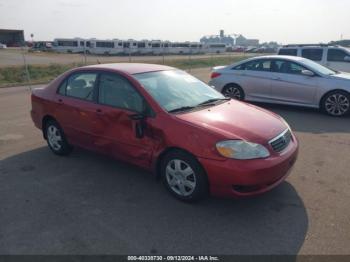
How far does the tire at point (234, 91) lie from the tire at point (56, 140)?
566 cm

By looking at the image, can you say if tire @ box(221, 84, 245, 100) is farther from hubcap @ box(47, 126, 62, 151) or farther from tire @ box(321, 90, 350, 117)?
hubcap @ box(47, 126, 62, 151)

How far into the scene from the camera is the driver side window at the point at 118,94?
445 centimetres

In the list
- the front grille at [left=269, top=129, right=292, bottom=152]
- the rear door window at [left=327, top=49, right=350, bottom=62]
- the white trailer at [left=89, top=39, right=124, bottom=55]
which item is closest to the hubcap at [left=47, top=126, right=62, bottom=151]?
the front grille at [left=269, top=129, right=292, bottom=152]

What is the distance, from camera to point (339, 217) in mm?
3771

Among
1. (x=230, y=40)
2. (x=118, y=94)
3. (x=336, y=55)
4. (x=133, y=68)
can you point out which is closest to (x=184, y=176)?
(x=118, y=94)

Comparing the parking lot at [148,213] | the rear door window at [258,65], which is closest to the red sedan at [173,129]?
the parking lot at [148,213]

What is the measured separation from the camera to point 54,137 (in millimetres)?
5770

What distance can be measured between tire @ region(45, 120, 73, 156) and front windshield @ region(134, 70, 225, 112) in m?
1.85

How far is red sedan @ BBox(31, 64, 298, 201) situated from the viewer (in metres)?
3.72

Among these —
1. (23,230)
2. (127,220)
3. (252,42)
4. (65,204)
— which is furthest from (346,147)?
(252,42)

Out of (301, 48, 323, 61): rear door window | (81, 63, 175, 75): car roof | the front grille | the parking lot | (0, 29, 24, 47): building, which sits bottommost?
the parking lot

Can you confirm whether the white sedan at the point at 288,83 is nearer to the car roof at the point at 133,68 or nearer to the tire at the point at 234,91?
the tire at the point at 234,91

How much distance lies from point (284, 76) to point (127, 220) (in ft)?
22.3

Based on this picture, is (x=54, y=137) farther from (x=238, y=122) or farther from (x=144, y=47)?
(x=144, y=47)
